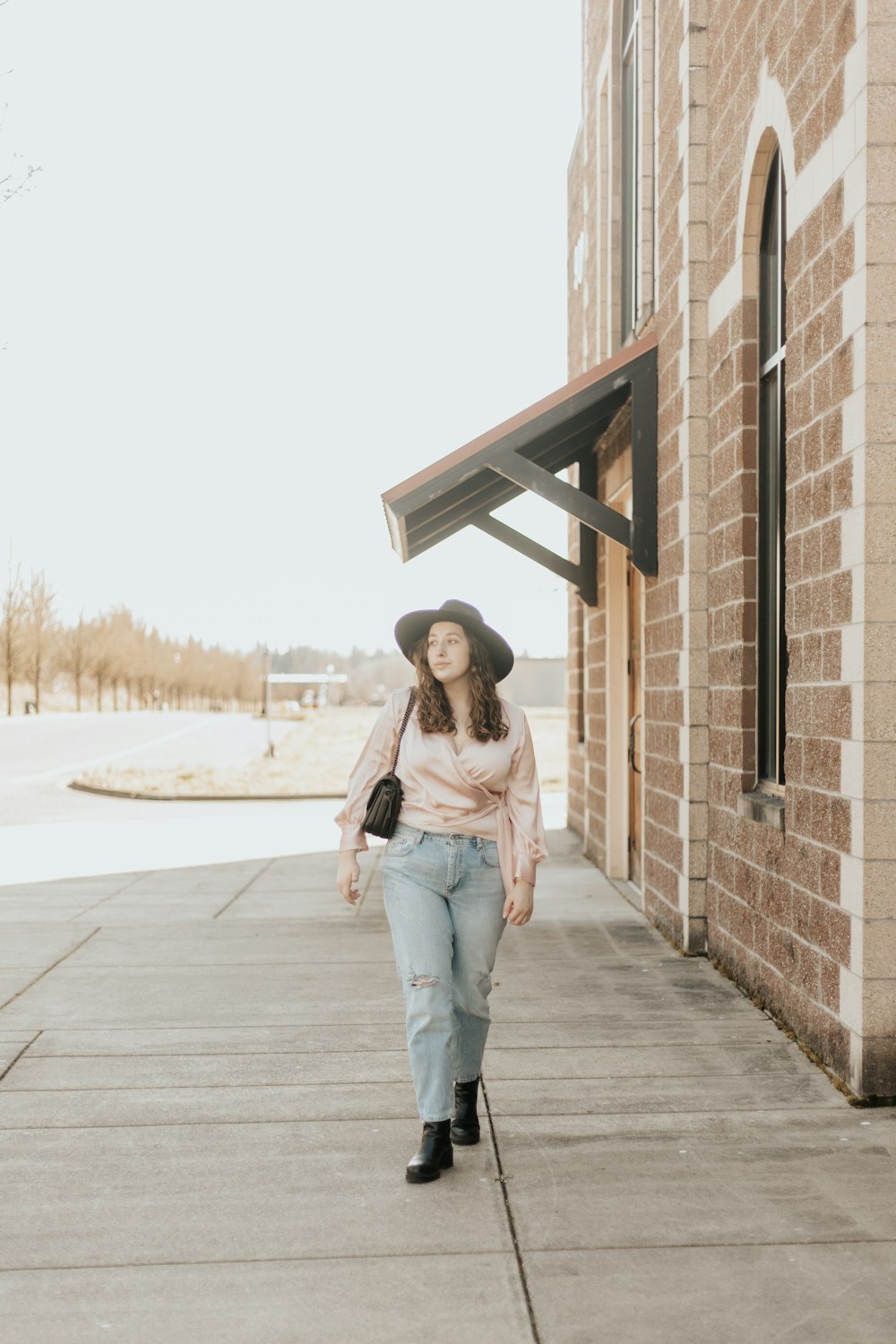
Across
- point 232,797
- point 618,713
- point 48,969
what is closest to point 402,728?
point 48,969

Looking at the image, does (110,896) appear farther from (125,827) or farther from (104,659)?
(104,659)

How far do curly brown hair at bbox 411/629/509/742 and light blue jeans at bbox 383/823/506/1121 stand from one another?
0.34m

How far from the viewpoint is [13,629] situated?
71.2 m

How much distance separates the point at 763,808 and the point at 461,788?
2.25 m

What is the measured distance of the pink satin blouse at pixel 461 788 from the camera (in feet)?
14.1

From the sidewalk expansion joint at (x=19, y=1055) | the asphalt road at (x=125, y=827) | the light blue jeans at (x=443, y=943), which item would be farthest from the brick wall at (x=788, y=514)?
→ the asphalt road at (x=125, y=827)

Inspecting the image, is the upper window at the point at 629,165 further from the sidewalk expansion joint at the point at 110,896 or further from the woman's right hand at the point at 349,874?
the woman's right hand at the point at 349,874

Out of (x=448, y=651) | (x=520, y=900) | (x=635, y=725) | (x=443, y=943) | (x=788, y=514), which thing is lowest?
(x=443, y=943)

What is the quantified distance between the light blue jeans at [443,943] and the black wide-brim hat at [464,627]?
2.03ft

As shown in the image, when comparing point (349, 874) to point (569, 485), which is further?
point (569, 485)

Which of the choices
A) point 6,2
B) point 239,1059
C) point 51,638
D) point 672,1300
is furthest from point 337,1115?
point 51,638

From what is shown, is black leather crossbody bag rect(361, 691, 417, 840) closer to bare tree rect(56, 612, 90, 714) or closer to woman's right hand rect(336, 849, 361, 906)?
woman's right hand rect(336, 849, 361, 906)

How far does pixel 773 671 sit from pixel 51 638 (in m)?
80.8

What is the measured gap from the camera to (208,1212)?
3.86 m
